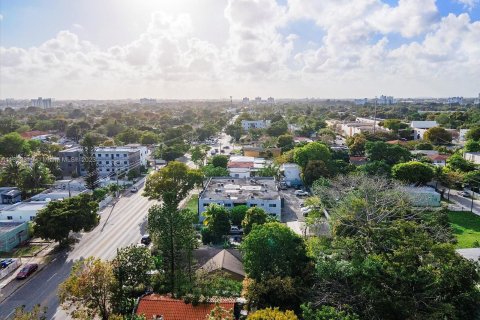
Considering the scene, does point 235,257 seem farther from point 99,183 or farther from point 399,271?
point 99,183

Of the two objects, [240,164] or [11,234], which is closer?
[11,234]

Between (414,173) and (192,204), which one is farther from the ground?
(414,173)

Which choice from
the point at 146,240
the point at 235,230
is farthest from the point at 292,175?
the point at 146,240

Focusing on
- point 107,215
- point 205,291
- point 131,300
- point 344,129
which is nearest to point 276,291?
point 205,291

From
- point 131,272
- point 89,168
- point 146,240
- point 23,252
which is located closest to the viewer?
point 131,272

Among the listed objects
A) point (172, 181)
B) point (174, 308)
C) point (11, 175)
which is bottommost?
point (174, 308)

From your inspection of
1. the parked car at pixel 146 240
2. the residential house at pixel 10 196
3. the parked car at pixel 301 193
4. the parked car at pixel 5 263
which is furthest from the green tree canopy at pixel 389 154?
the residential house at pixel 10 196

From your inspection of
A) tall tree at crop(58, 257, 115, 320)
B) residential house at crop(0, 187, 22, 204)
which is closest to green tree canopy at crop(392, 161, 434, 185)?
tall tree at crop(58, 257, 115, 320)

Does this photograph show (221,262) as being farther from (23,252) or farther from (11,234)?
(11,234)
